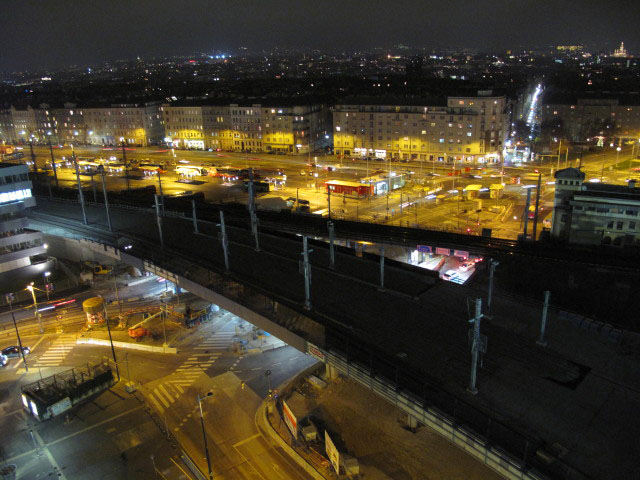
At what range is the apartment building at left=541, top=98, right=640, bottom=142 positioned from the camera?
294 ft

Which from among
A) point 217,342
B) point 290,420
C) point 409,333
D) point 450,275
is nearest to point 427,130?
point 450,275

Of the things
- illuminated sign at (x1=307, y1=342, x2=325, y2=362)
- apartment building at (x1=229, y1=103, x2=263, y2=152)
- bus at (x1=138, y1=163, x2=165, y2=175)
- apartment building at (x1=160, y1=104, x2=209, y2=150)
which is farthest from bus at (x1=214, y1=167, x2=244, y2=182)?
illuminated sign at (x1=307, y1=342, x2=325, y2=362)

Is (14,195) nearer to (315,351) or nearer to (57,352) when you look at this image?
(57,352)

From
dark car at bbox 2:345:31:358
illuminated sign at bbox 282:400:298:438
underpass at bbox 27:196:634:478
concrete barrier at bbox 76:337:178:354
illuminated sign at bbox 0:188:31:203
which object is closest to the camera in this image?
underpass at bbox 27:196:634:478

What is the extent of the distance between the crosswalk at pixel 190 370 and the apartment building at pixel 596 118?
87333 millimetres

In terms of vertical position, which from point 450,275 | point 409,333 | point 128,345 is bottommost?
point 128,345

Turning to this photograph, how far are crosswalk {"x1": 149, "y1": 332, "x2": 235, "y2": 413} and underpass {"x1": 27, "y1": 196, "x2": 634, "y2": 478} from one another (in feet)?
12.3

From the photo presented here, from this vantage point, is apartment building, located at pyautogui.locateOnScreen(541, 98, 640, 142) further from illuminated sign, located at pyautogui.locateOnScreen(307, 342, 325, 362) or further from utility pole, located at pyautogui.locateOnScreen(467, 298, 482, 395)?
utility pole, located at pyautogui.locateOnScreen(467, 298, 482, 395)

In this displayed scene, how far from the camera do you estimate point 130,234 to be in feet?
120

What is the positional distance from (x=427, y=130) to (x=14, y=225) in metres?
58.1

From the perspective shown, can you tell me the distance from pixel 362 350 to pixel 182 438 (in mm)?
8902

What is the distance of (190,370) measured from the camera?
26.1 meters

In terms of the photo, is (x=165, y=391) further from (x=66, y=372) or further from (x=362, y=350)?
(x=362, y=350)

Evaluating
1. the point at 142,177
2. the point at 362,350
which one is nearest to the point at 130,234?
the point at 362,350
